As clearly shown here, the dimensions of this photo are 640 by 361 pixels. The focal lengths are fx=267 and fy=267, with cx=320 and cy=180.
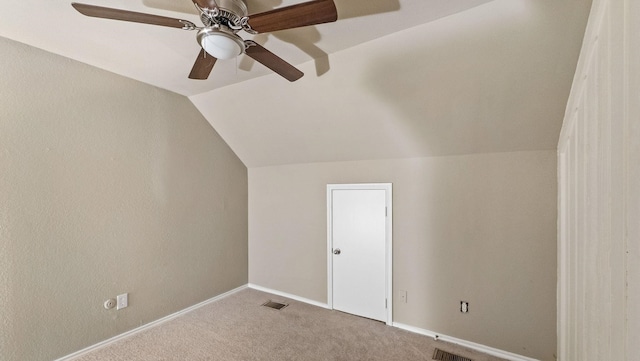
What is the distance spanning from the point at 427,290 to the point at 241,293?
266 centimetres

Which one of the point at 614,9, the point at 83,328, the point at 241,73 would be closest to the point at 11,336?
the point at 83,328

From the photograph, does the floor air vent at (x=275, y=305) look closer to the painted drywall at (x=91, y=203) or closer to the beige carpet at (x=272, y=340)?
the beige carpet at (x=272, y=340)

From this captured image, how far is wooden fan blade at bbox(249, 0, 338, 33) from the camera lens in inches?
50.7

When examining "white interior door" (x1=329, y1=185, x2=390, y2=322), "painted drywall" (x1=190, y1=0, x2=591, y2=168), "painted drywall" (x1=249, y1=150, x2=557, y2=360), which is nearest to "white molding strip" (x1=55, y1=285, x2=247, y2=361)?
"painted drywall" (x1=249, y1=150, x2=557, y2=360)

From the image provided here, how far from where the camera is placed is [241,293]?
4031 mm

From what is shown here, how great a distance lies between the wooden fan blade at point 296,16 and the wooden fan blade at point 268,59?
5.4 inches

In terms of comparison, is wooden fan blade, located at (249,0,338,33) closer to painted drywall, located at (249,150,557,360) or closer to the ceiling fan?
the ceiling fan

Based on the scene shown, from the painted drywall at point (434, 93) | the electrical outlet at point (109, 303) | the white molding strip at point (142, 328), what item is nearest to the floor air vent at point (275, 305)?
the white molding strip at point (142, 328)

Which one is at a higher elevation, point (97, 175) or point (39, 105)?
point (39, 105)

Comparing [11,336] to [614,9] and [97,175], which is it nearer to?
[97,175]

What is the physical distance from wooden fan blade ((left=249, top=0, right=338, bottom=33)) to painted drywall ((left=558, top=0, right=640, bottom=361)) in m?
1.08

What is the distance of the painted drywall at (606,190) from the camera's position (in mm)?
786

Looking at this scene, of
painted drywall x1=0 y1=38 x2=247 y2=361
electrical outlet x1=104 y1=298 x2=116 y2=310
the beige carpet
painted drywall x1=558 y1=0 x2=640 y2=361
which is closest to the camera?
painted drywall x1=558 y1=0 x2=640 y2=361

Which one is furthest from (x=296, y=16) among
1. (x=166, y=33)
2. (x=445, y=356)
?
(x=445, y=356)
